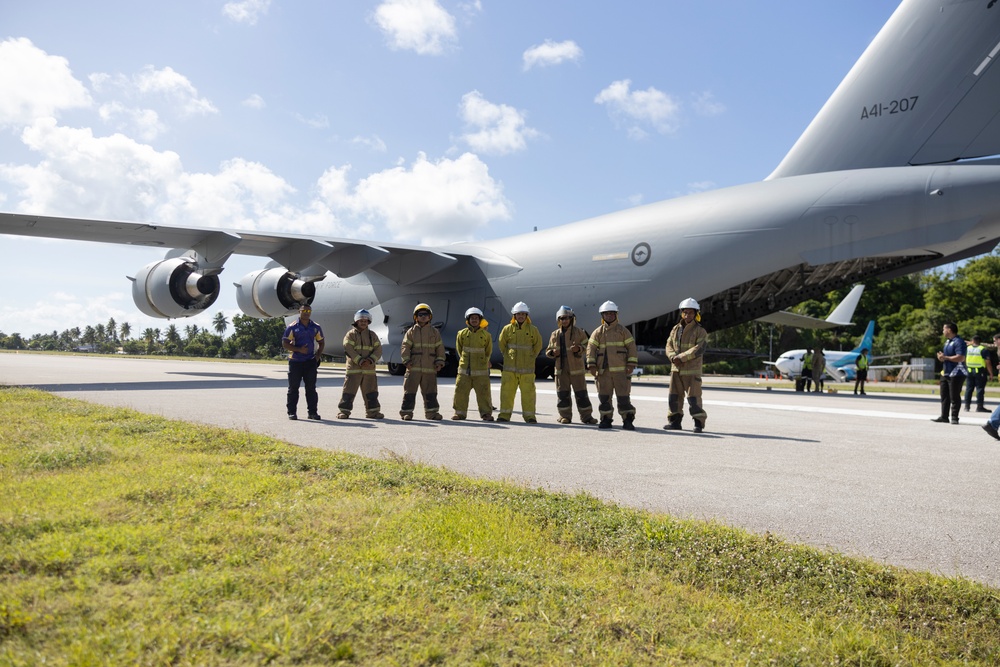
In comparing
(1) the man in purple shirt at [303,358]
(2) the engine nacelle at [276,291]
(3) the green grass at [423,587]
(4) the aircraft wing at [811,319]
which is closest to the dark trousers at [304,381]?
(1) the man in purple shirt at [303,358]

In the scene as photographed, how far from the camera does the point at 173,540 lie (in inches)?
121

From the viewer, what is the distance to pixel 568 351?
9820 mm

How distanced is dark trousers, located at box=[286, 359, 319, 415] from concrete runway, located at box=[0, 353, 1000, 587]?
344 mm

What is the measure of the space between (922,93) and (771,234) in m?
3.53

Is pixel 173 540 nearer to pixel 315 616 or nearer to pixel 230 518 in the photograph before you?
pixel 230 518

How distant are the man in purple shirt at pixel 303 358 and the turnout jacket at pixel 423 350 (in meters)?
1.23

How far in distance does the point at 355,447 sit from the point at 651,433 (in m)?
3.86

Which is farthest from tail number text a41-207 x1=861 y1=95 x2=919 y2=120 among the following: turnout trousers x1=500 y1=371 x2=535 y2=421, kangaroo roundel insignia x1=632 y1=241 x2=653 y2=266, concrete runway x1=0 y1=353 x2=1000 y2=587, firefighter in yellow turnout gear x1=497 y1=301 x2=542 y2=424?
turnout trousers x1=500 y1=371 x2=535 y2=421

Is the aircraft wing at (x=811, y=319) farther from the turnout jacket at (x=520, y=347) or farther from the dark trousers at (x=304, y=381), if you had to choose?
the dark trousers at (x=304, y=381)

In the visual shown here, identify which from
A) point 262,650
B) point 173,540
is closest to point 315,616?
point 262,650

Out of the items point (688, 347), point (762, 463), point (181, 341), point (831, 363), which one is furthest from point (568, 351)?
point (181, 341)

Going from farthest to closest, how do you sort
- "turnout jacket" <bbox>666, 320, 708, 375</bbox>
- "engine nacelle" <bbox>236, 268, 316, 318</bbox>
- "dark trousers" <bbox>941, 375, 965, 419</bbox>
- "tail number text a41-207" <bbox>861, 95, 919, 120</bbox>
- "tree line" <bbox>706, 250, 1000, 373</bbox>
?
"tree line" <bbox>706, 250, 1000, 373</bbox>, "engine nacelle" <bbox>236, 268, 316, 318</bbox>, "tail number text a41-207" <bbox>861, 95, 919, 120</bbox>, "dark trousers" <bbox>941, 375, 965, 419</bbox>, "turnout jacket" <bbox>666, 320, 708, 375</bbox>

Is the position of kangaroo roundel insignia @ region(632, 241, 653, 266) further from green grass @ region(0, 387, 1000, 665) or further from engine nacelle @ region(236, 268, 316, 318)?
green grass @ region(0, 387, 1000, 665)

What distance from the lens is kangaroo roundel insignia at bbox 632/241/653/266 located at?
1565cm
